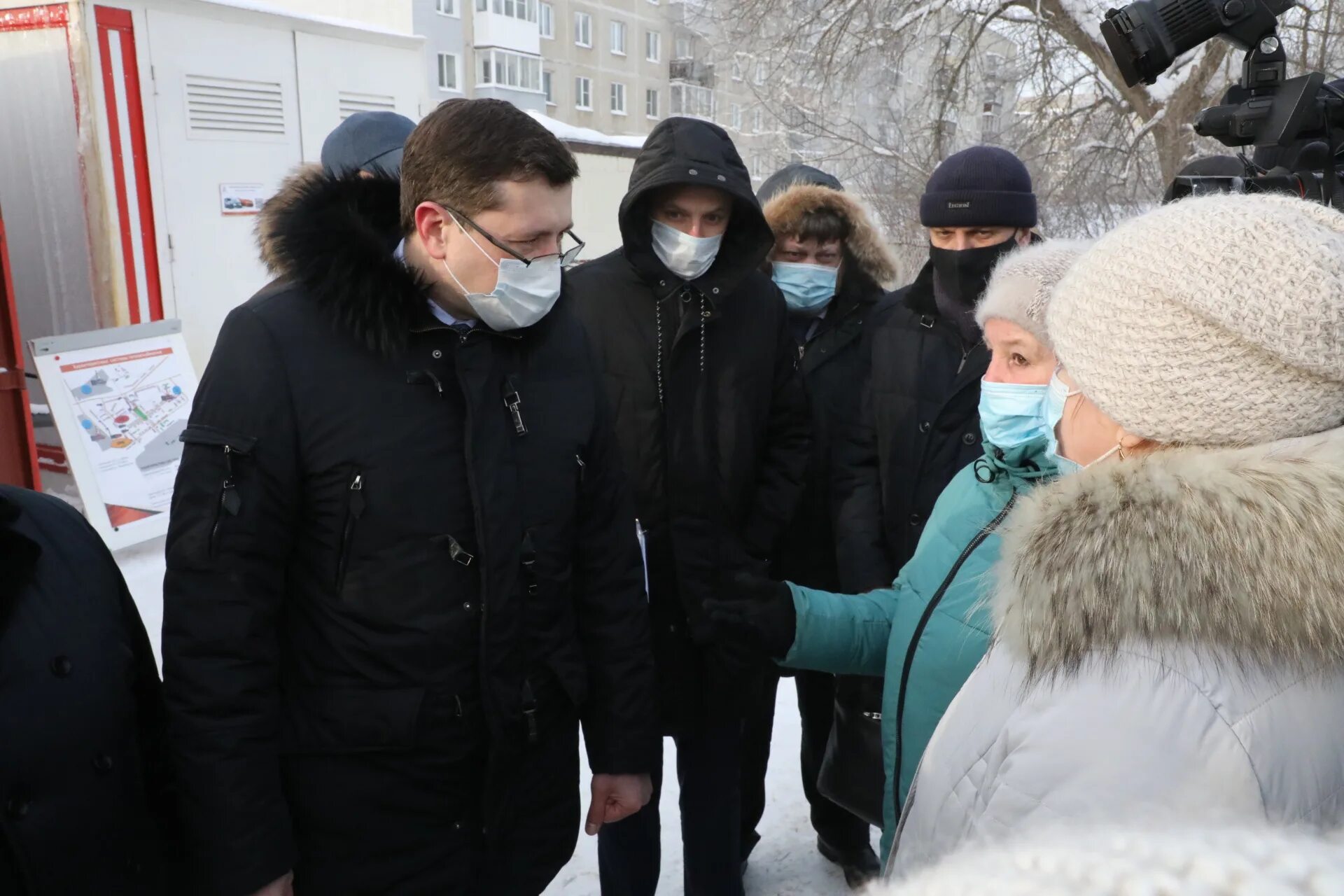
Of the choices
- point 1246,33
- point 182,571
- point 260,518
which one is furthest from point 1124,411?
point 1246,33

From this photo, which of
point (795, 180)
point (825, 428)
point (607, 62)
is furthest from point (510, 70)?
point (825, 428)

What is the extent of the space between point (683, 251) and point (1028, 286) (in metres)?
0.99

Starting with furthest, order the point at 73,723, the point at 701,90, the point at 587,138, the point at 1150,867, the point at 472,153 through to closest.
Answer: the point at 701,90
the point at 587,138
the point at 472,153
the point at 73,723
the point at 1150,867

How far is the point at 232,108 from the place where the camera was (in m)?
6.18

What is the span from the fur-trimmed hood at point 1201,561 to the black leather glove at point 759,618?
0.87m

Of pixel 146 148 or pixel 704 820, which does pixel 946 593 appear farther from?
pixel 146 148

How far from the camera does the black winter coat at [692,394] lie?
254 centimetres

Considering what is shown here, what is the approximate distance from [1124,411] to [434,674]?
115 cm

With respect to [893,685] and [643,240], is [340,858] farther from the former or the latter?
[643,240]

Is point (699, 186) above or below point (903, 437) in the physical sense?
above

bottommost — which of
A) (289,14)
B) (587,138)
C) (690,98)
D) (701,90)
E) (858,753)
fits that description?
(858,753)

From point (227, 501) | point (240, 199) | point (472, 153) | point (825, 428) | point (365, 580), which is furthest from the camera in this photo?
point (240, 199)

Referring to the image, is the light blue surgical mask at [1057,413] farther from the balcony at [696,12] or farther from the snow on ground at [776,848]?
the balcony at [696,12]

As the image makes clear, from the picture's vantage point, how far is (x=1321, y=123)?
2.85 m
